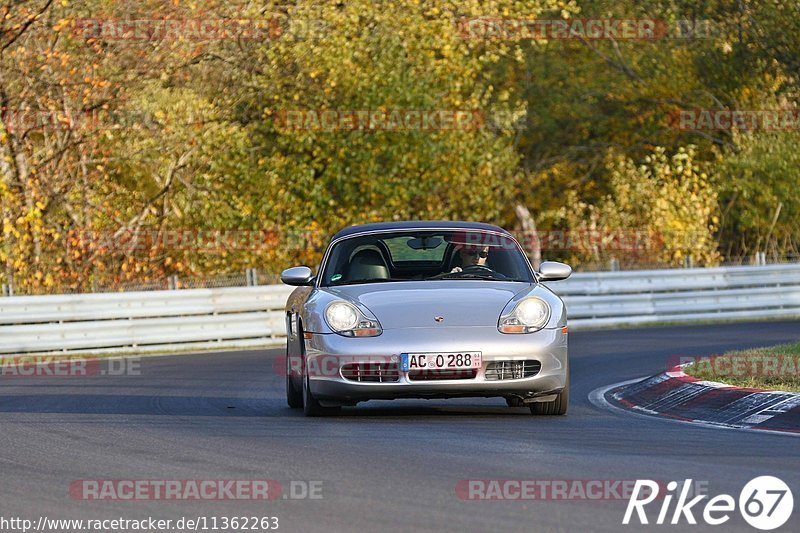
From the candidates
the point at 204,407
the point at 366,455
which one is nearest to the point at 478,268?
the point at 204,407

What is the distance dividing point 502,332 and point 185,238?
21246 millimetres

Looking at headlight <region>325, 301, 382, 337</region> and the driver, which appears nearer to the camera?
headlight <region>325, 301, 382, 337</region>

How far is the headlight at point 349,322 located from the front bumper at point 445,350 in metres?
0.05

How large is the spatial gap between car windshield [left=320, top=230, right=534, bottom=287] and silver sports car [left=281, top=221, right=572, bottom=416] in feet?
0.09

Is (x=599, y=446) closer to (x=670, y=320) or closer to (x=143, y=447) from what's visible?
(x=143, y=447)

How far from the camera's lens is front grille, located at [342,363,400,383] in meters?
10.9

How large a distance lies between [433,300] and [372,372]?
694mm

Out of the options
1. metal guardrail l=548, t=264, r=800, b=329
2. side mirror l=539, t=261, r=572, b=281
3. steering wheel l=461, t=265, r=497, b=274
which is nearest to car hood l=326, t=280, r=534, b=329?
steering wheel l=461, t=265, r=497, b=274

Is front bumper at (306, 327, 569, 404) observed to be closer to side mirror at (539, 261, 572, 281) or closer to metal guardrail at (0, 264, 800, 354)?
side mirror at (539, 261, 572, 281)

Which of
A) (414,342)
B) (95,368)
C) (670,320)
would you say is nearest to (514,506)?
(414,342)

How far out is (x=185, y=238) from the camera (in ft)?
104

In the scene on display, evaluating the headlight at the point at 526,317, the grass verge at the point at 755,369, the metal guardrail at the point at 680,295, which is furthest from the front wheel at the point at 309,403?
the metal guardrail at the point at 680,295

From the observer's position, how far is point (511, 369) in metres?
11.0

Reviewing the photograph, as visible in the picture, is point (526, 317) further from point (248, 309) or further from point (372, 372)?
point (248, 309)
